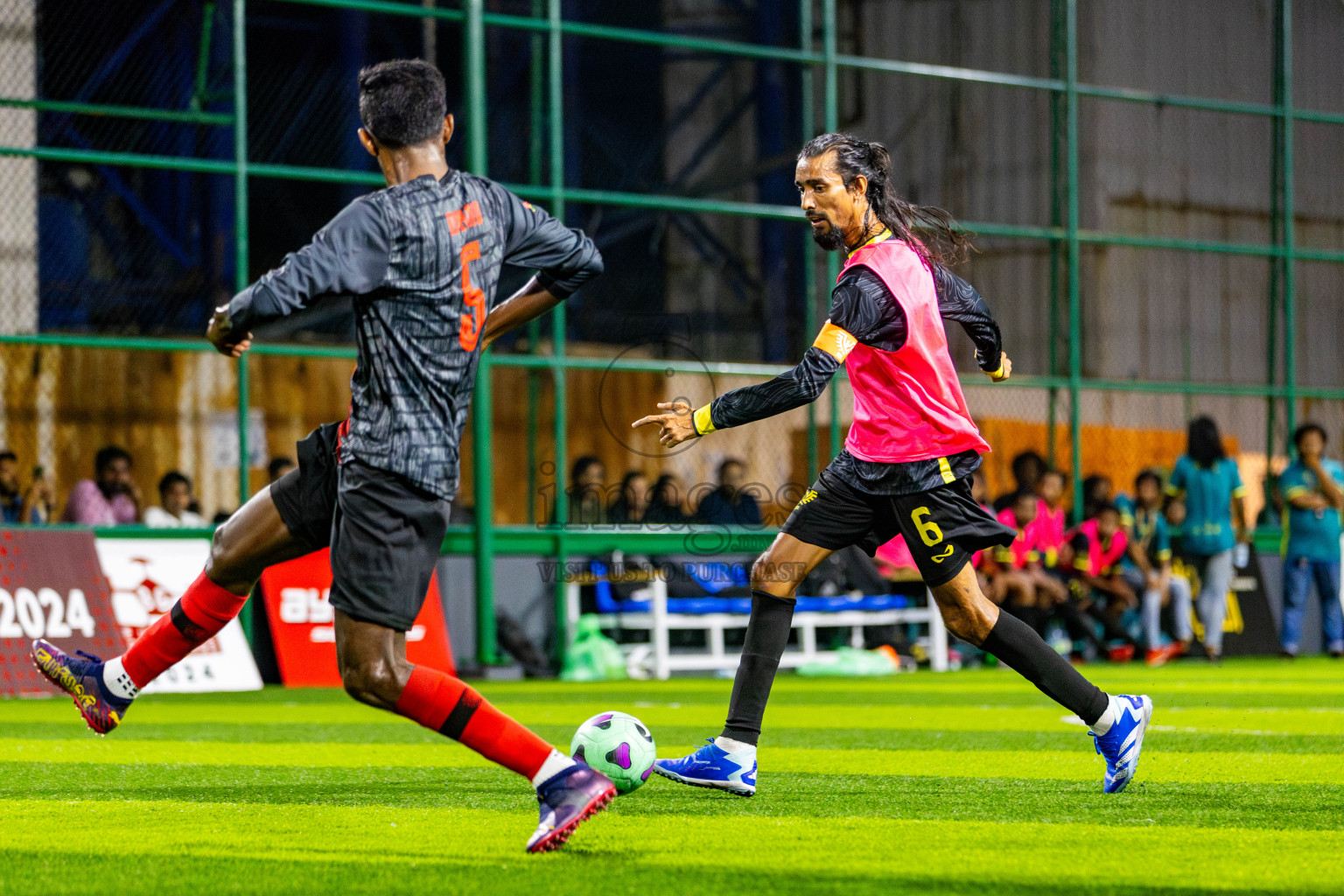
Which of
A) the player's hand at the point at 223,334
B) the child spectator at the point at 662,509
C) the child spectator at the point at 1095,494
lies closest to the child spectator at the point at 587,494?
the child spectator at the point at 662,509

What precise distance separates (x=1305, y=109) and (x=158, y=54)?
13.3 meters

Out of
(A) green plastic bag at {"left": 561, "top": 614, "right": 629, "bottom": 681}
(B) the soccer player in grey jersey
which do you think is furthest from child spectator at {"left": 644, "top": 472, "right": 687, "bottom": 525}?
(B) the soccer player in grey jersey

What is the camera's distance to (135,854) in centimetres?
458

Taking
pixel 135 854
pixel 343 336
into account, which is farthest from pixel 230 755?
pixel 343 336

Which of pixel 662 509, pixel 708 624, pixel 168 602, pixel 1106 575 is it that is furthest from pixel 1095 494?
pixel 168 602

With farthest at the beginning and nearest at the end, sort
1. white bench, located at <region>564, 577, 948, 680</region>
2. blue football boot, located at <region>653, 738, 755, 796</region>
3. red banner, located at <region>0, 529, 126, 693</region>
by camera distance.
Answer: white bench, located at <region>564, 577, 948, 680</region> < red banner, located at <region>0, 529, 126, 693</region> < blue football boot, located at <region>653, 738, 755, 796</region>

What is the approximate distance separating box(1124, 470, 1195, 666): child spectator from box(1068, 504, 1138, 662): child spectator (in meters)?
0.15

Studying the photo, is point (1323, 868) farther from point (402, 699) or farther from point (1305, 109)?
point (1305, 109)

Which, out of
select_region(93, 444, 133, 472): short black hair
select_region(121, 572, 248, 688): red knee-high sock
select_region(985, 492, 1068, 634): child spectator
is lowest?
select_region(985, 492, 1068, 634): child spectator

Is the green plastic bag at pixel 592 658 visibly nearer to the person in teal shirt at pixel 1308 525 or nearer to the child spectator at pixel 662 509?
the child spectator at pixel 662 509

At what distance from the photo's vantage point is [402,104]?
4.66 m

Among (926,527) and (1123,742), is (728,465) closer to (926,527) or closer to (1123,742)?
(926,527)

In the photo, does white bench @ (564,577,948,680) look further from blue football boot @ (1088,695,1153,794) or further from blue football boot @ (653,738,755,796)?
blue football boot @ (1088,695,1153,794)

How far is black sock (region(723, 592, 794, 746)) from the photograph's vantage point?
5820 millimetres
